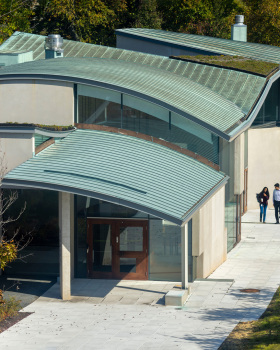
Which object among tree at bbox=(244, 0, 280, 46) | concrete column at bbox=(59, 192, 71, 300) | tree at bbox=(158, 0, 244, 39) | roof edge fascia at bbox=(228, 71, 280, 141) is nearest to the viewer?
concrete column at bbox=(59, 192, 71, 300)

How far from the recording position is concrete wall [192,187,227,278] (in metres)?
32.2

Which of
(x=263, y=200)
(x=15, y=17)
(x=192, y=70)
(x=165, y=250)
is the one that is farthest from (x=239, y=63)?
(x=15, y=17)

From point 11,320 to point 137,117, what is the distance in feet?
31.2

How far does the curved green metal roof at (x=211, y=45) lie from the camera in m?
48.6

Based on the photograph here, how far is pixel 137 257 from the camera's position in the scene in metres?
32.6

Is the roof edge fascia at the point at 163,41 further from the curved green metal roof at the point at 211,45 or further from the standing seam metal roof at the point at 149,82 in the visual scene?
the standing seam metal roof at the point at 149,82

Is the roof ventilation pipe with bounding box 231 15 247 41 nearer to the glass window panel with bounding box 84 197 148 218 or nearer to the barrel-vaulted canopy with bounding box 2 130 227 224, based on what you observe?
the barrel-vaulted canopy with bounding box 2 130 227 224

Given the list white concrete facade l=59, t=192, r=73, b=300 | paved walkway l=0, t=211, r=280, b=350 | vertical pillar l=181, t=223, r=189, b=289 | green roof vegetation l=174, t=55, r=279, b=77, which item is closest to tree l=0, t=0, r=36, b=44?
green roof vegetation l=174, t=55, r=279, b=77

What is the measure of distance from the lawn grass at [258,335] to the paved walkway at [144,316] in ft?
1.05

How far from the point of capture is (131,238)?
32.5 meters

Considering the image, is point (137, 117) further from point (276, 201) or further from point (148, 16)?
point (148, 16)

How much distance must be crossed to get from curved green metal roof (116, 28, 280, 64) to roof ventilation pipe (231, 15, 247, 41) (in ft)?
12.6

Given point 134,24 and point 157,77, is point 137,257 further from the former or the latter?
point 134,24

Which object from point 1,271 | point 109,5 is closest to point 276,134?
point 1,271
